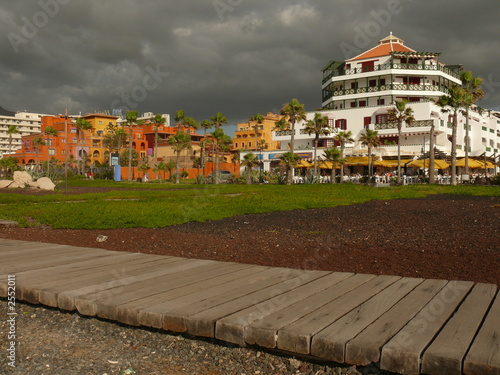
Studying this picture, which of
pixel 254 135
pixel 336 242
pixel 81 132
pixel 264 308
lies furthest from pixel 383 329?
pixel 254 135

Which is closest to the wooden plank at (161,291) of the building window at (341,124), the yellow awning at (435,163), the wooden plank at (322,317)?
the wooden plank at (322,317)

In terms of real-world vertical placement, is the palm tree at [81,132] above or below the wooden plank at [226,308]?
above

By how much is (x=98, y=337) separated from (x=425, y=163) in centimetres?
4913

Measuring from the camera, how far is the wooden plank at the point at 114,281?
360 cm

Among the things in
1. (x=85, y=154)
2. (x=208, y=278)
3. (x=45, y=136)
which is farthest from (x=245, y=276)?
(x=45, y=136)

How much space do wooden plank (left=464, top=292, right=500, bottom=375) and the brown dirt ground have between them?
8.20ft

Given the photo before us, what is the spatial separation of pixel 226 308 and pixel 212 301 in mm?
214

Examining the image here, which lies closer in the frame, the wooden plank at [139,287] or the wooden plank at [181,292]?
the wooden plank at [181,292]

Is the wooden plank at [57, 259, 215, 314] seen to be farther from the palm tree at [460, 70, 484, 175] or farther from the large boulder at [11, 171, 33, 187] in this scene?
the palm tree at [460, 70, 484, 175]

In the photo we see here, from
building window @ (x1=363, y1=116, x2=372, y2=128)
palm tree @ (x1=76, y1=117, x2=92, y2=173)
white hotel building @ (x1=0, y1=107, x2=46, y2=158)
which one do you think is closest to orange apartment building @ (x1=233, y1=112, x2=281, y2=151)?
palm tree @ (x1=76, y1=117, x2=92, y2=173)

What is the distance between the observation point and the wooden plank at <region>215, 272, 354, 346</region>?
285cm

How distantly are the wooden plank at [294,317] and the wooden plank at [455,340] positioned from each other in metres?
0.68

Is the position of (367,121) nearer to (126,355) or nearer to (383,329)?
(383,329)

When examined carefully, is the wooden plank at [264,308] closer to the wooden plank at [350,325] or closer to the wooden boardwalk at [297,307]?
the wooden boardwalk at [297,307]
